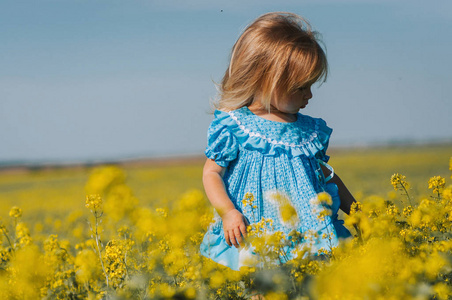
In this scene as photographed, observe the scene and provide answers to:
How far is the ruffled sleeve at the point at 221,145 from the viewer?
327cm

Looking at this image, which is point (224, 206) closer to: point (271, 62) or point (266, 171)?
point (266, 171)

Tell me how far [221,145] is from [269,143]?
10.6 inches

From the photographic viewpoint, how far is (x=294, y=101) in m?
3.28

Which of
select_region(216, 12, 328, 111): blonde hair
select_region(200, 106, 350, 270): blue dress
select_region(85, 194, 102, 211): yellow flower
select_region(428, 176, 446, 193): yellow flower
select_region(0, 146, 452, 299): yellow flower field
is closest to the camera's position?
select_region(0, 146, 452, 299): yellow flower field

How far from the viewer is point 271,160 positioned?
10.7 feet

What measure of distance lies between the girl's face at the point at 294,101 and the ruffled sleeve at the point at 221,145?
1.02 ft

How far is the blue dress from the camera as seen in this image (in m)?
3.11

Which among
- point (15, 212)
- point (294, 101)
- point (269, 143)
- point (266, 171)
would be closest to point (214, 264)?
point (266, 171)

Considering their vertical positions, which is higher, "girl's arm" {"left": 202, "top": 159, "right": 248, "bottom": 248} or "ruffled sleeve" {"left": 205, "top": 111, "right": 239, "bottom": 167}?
"ruffled sleeve" {"left": 205, "top": 111, "right": 239, "bottom": 167}

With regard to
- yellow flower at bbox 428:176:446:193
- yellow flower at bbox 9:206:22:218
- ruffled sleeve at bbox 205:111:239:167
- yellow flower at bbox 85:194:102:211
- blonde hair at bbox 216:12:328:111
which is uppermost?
blonde hair at bbox 216:12:328:111

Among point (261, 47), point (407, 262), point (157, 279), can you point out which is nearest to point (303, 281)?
point (407, 262)

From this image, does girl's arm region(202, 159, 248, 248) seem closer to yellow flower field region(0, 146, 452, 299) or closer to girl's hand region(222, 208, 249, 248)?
girl's hand region(222, 208, 249, 248)

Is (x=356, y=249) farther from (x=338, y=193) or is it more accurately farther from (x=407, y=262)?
(x=338, y=193)

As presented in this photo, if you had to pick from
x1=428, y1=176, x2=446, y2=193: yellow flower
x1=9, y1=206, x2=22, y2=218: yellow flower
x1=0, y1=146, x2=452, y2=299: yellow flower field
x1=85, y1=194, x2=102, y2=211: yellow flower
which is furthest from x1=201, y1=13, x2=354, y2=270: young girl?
x1=9, y1=206, x2=22, y2=218: yellow flower
